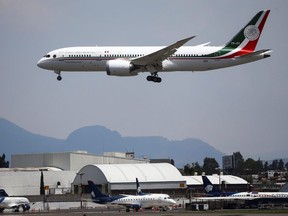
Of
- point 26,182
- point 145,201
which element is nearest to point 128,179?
point 26,182

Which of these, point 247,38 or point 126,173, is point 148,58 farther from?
point 126,173

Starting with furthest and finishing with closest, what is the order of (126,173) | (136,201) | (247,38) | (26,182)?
(126,173)
(26,182)
(136,201)
(247,38)

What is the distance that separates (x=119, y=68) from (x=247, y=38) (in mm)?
20681

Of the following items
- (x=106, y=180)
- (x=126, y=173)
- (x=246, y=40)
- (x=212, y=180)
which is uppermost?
(x=246, y=40)

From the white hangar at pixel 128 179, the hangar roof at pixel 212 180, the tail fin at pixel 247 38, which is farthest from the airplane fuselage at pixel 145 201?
the hangar roof at pixel 212 180

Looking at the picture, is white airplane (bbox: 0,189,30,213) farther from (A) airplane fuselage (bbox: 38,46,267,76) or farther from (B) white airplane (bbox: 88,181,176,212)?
(A) airplane fuselage (bbox: 38,46,267,76)

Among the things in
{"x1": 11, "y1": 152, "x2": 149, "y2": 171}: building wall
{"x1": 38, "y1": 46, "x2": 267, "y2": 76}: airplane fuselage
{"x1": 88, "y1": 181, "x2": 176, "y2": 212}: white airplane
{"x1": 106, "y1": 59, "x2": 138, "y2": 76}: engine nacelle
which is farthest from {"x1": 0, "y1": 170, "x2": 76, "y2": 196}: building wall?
{"x1": 106, "y1": 59, "x2": 138, "y2": 76}: engine nacelle

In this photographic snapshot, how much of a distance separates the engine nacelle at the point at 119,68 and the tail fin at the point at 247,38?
12.9m

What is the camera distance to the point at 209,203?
10175cm

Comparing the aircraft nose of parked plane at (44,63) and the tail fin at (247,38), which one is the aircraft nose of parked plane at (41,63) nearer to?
the aircraft nose of parked plane at (44,63)

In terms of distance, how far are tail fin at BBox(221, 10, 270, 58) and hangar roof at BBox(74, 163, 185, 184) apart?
2037 inches

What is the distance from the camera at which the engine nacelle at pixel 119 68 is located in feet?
296

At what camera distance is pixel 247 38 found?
326 ft

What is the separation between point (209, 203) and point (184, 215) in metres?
27.2
